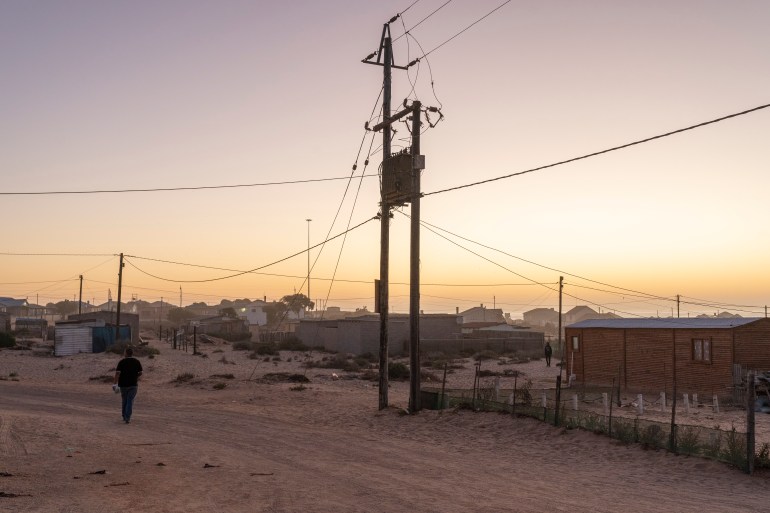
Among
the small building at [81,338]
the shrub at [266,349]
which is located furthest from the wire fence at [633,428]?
the small building at [81,338]

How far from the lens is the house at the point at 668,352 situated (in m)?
28.9

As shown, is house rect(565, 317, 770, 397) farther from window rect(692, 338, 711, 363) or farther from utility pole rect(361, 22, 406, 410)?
utility pole rect(361, 22, 406, 410)

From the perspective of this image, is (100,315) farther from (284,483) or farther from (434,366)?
(284,483)

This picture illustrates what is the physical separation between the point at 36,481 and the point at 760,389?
2455cm

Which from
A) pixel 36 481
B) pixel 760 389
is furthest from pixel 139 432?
Result: pixel 760 389

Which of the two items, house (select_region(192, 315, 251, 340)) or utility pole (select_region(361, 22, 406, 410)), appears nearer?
utility pole (select_region(361, 22, 406, 410))

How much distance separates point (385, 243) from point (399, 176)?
236 cm

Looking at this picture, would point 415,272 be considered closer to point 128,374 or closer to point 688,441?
point 128,374

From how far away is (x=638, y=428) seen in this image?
16.9 metres

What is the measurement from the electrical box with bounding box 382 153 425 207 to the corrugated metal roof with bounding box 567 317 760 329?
15.9m

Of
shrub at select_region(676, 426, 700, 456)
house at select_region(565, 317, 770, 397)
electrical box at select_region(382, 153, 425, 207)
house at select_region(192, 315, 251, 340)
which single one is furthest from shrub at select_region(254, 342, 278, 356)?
shrub at select_region(676, 426, 700, 456)

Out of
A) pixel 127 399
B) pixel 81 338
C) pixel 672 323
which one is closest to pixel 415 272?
pixel 127 399

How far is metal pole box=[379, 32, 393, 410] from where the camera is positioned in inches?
932

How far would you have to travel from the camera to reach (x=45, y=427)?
17.5 metres
